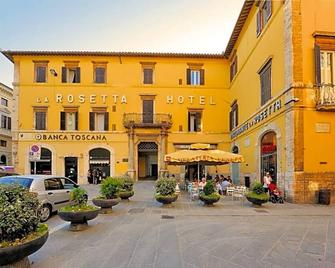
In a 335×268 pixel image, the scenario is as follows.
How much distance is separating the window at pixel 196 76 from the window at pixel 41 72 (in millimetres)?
13128

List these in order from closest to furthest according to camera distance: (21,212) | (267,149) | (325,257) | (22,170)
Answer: (21,212) < (325,257) < (267,149) < (22,170)

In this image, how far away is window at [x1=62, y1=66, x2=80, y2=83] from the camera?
29453mm

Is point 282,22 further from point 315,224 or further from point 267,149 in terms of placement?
point 315,224

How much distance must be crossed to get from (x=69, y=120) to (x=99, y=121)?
2.68 metres

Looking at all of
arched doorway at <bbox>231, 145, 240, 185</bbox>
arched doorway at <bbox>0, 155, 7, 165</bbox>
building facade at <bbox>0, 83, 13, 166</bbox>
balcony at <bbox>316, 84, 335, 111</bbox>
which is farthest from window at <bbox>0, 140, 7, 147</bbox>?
balcony at <bbox>316, 84, 335, 111</bbox>

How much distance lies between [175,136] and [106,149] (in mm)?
6417

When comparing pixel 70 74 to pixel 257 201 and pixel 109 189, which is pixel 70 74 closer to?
pixel 109 189

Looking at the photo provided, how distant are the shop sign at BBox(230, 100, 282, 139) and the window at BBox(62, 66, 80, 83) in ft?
49.6

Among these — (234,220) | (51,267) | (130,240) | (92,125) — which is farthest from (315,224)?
(92,125)

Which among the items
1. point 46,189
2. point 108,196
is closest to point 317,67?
point 108,196

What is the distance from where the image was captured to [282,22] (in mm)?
15352

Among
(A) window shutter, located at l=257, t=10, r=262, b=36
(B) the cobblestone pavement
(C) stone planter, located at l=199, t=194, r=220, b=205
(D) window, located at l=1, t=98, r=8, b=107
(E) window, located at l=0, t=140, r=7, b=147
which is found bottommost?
(B) the cobblestone pavement

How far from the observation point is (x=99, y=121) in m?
29.7

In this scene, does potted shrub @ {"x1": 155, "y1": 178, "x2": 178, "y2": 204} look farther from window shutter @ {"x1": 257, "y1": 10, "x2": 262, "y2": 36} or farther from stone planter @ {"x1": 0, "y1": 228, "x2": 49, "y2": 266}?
window shutter @ {"x1": 257, "y1": 10, "x2": 262, "y2": 36}
